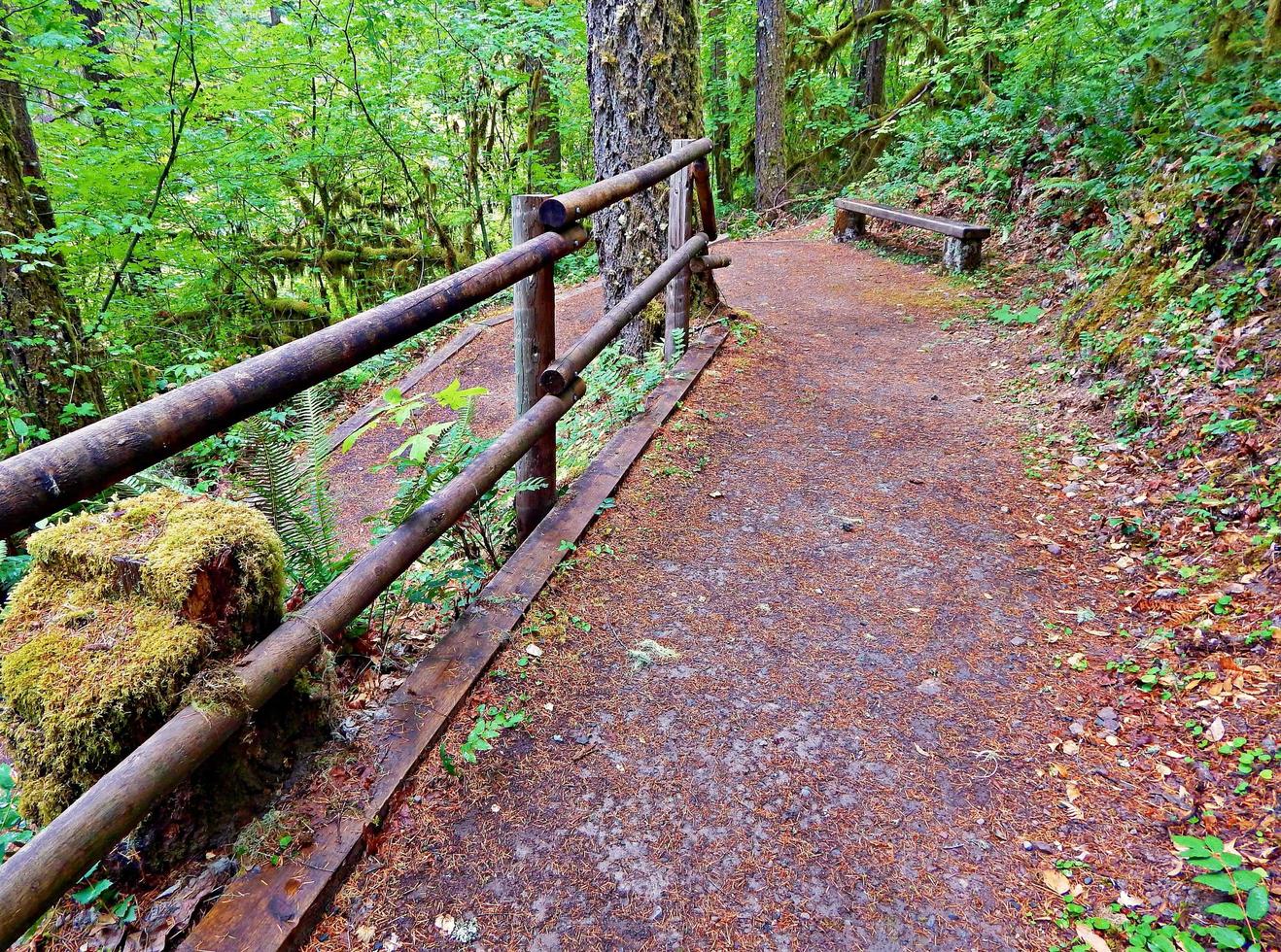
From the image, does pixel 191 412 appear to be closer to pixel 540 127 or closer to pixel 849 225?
pixel 849 225

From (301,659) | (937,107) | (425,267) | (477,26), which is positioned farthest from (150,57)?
(937,107)

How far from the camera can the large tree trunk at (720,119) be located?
15.7 m

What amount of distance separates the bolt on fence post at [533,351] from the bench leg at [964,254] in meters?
6.28

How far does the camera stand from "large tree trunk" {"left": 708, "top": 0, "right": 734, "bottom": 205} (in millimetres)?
15672

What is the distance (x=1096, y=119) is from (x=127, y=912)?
9.65m

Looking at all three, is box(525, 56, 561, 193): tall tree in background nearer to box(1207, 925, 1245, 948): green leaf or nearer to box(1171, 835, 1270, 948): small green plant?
box(1171, 835, 1270, 948): small green plant

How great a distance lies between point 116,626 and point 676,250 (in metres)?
4.30

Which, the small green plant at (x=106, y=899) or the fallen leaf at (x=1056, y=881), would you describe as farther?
the fallen leaf at (x=1056, y=881)

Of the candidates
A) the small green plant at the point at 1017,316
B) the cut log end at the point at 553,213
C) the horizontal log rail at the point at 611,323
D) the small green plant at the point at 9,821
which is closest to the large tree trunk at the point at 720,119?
the small green plant at the point at 1017,316

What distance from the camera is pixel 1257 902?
1.65 metres

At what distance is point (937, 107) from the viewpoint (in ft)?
40.2

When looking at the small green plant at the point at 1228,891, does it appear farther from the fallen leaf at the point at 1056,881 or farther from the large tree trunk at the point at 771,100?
the large tree trunk at the point at 771,100

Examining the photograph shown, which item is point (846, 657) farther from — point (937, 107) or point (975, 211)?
point (937, 107)

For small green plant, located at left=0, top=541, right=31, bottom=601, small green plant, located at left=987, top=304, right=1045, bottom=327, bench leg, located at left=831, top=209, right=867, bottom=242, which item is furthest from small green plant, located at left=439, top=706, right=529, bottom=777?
bench leg, located at left=831, top=209, right=867, bottom=242
